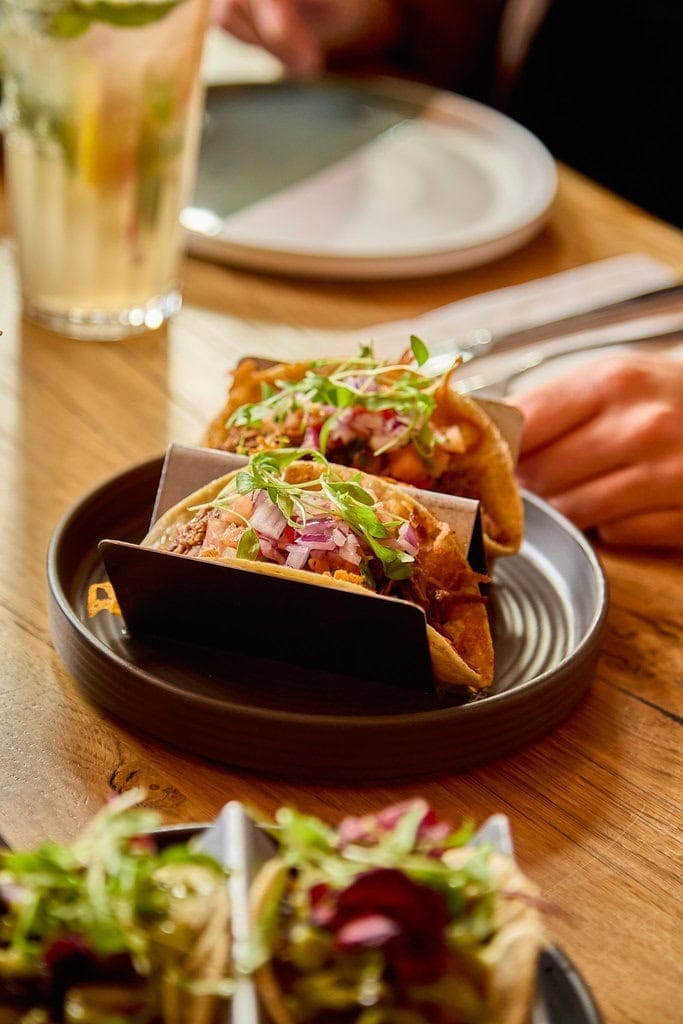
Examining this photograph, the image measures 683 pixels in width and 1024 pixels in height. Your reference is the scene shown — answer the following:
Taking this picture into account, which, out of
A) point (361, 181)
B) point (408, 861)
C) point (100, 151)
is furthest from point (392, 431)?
point (361, 181)

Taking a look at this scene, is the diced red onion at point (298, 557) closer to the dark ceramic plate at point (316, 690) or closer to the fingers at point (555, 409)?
the dark ceramic plate at point (316, 690)

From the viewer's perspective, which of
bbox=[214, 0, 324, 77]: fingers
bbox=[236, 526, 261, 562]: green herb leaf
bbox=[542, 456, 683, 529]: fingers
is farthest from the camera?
bbox=[214, 0, 324, 77]: fingers

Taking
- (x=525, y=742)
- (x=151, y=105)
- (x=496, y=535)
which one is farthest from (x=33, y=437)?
(x=525, y=742)

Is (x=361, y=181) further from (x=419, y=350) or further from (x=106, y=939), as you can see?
(x=106, y=939)

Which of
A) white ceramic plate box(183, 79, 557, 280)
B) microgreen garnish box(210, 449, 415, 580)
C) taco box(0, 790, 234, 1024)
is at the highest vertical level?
taco box(0, 790, 234, 1024)

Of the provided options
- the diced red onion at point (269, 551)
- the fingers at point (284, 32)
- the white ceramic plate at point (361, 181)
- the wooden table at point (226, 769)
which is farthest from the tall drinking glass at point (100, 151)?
the fingers at point (284, 32)

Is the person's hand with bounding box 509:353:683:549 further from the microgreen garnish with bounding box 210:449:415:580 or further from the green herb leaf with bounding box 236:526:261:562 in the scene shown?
the green herb leaf with bounding box 236:526:261:562

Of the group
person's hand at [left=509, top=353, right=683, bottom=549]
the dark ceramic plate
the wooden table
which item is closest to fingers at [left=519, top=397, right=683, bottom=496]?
person's hand at [left=509, top=353, right=683, bottom=549]
